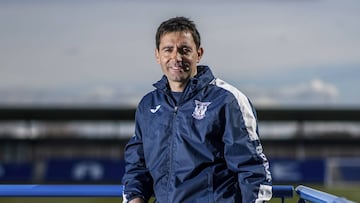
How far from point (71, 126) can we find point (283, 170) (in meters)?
6.88

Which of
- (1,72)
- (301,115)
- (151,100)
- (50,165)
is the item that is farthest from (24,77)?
(151,100)

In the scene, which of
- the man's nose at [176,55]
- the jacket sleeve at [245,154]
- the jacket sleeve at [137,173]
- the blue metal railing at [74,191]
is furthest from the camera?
the blue metal railing at [74,191]

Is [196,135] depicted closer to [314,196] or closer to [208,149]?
[208,149]

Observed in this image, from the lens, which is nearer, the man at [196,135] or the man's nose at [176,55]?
the man at [196,135]

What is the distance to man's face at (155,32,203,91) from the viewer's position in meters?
2.35

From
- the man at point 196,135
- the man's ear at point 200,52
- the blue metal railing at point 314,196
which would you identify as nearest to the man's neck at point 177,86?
the man at point 196,135

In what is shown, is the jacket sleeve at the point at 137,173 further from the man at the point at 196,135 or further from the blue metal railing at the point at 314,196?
the blue metal railing at the point at 314,196

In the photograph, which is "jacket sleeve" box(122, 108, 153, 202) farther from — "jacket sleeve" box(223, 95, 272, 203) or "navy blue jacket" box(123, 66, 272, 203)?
"jacket sleeve" box(223, 95, 272, 203)

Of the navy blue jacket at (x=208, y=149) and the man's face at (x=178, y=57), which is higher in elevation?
the man's face at (x=178, y=57)

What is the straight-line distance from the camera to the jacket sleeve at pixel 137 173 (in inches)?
97.6

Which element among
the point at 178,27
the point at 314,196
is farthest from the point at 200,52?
the point at 314,196

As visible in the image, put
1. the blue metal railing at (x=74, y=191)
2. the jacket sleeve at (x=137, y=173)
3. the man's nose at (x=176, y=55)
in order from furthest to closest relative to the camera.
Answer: the blue metal railing at (x=74, y=191)
the jacket sleeve at (x=137, y=173)
the man's nose at (x=176, y=55)

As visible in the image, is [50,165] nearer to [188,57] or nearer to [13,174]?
[13,174]

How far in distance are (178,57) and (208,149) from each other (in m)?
0.29
